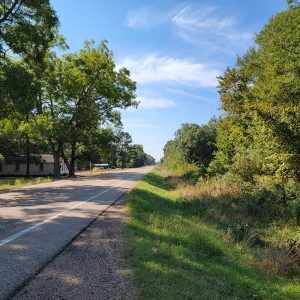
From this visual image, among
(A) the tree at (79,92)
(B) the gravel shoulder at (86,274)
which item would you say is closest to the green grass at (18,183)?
(A) the tree at (79,92)

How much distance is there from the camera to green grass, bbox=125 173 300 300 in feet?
18.2

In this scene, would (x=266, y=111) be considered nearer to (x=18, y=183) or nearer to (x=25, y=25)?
(x=25, y=25)

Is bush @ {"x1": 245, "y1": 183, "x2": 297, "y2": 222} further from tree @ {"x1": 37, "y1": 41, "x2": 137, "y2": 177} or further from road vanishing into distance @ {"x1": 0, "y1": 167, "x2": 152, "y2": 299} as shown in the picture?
tree @ {"x1": 37, "y1": 41, "x2": 137, "y2": 177}

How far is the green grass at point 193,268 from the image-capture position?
556cm

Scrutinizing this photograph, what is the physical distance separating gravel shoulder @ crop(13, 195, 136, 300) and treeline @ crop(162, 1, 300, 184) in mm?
8251

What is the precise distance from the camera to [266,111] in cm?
1419

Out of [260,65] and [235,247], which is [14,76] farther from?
[260,65]

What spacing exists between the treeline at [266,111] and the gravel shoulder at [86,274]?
8.25 metres

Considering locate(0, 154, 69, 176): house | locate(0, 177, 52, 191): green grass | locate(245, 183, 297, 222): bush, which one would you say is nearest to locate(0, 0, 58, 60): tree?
locate(0, 177, 52, 191): green grass

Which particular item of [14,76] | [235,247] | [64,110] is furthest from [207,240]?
[64,110]

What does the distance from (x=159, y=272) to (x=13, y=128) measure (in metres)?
41.6

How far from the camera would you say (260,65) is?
104ft

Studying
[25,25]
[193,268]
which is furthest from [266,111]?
[25,25]

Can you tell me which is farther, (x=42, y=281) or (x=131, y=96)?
(x=131, y=96)
